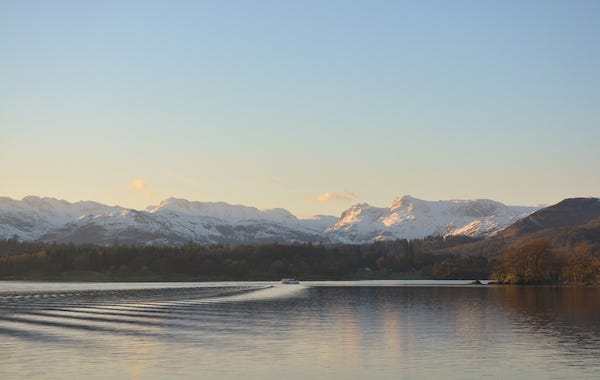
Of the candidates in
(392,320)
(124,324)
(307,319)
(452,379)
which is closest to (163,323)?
(124,324)

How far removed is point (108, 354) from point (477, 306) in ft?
291

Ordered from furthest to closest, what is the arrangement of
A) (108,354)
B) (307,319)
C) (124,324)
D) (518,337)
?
(307,319), (124,324), (518,337), (108,354)

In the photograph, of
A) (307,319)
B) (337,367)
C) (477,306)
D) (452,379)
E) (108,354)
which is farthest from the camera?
(477,306)

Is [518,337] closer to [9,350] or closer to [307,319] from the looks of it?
[307,319]

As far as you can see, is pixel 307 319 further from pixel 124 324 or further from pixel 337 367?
pixel 337 367

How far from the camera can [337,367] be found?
62.5 metres

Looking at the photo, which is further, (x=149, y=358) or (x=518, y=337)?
(x=518, y=337)

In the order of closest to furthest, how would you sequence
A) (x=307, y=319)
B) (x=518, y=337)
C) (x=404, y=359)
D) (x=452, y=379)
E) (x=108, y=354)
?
(x=452, y=379)
(x=404, y=359)
(x=108, y=354)
(x=518, y=337)
(x=307, y=319)

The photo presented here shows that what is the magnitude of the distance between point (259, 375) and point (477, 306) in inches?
3699

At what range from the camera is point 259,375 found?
58375mm

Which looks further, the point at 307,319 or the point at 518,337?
the point at 307,319

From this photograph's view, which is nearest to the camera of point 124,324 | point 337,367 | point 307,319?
point 337,367

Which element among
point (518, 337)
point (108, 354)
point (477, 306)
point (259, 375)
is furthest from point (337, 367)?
point (477, 306)

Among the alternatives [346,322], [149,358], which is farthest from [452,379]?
[346,322]
